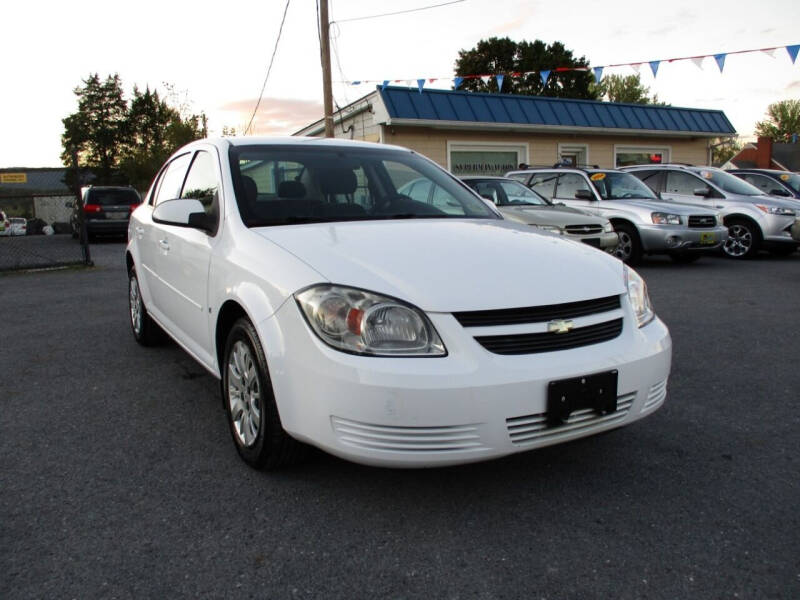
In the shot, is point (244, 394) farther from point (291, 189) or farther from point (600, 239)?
point (600, 239)

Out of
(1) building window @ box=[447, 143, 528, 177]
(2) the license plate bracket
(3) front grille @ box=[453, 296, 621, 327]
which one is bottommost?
(2) the license plate bracket

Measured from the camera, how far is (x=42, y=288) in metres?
9.12

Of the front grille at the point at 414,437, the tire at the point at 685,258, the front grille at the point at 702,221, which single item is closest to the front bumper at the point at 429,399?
the front grille at the point at 414,437

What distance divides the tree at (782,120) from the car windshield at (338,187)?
83.6 meters

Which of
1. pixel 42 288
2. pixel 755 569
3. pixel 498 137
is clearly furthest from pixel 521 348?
pixel 498 137

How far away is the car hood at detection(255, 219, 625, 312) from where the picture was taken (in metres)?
2.41

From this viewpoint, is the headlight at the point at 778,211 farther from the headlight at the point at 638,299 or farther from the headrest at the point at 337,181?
the headrest at the point at 337,181

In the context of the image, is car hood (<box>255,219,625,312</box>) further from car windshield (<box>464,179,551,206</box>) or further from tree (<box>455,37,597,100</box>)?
tree (<box>455,37,597,100</box>)

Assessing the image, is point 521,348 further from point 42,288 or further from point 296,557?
point 42,288

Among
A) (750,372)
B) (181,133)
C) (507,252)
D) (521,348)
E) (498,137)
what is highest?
(181,133)

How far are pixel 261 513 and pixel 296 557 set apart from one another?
14.0 inches

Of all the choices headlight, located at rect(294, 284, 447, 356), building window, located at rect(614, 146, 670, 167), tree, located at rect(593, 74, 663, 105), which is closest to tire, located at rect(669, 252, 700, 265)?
headlight, located at rect(294, 284, 447, 356)

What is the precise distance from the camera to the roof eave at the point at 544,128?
16.5 m

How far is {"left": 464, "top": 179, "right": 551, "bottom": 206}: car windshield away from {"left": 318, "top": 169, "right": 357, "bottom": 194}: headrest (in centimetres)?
629
